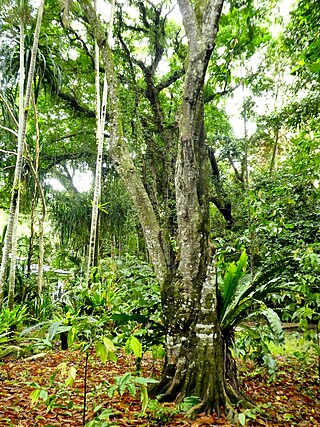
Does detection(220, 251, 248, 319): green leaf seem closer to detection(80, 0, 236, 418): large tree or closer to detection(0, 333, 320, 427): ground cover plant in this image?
detection(80, 0, 236, 418): large tree

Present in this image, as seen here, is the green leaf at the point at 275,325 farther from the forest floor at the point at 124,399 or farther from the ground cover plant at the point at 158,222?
the forest floor at the point at 124,399

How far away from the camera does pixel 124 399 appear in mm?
2094

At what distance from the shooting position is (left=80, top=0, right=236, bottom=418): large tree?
79.1 inches

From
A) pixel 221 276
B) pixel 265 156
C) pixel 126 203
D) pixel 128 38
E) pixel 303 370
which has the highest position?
pixel 128 38

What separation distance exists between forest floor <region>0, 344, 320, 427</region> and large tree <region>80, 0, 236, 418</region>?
0.19 meters

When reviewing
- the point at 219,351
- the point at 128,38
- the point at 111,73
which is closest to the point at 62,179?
the point at 128,38

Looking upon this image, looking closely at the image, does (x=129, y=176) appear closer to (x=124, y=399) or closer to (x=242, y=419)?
(x=124, y=399)

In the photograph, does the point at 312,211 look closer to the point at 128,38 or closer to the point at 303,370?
the point at 303,370

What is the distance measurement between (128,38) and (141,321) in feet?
23.4

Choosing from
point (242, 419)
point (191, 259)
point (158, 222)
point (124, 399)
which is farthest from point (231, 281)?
point (158, 222)

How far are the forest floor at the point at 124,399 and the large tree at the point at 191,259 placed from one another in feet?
0.61

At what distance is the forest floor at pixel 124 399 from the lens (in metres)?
1.79

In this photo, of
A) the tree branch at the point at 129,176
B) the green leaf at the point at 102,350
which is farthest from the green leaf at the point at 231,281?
the green leaf at the point at 102,350

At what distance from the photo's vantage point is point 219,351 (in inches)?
81.0
